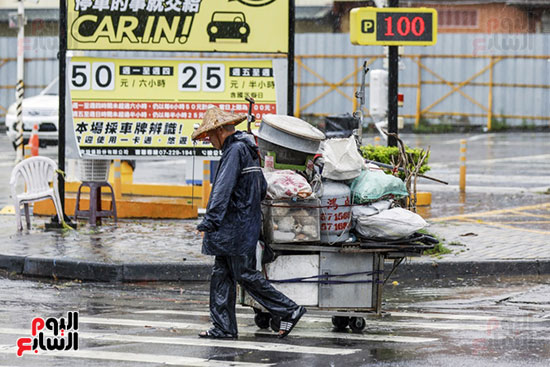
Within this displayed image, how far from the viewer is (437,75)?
36375mm

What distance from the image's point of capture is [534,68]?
1400 inches

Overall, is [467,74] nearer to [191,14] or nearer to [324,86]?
[324,86]

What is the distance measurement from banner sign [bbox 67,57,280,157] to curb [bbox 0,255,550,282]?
264 cm

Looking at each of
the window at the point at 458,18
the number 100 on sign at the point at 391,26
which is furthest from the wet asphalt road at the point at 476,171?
the window at the point at 458,18

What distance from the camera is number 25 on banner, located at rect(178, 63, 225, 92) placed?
1439 centimetres

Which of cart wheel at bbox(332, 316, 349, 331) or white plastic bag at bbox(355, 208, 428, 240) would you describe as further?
cart wheel at bbox(332, 316, 349, 331)

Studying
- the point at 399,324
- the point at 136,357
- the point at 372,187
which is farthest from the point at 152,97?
the point at 136,357

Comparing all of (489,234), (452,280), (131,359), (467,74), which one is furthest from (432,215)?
(467,74)

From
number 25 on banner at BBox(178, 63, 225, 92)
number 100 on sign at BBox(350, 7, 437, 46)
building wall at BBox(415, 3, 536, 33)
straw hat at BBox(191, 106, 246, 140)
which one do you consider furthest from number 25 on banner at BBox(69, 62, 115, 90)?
building wall at BBox(415, 3, 536, 33)

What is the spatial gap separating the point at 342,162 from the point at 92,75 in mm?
6341

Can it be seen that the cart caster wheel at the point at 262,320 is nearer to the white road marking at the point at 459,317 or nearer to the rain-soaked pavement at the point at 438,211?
the white road marking at the point at 459,317

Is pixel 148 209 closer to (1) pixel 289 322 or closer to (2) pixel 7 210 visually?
(2) pixel 7 210

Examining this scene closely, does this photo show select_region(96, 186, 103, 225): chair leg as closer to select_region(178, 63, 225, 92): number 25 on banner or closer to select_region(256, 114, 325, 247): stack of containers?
select_region(178, 63, 225, 92): number 25 on banner

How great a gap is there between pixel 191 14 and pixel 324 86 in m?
23.0
